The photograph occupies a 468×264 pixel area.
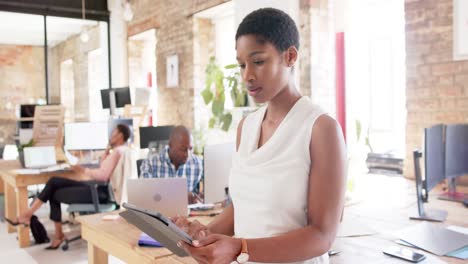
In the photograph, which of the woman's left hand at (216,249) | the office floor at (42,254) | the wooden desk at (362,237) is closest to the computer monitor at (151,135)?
the office floor at (42,254)

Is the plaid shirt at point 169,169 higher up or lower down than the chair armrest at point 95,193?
higher up

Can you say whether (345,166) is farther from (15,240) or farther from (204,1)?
(204,1)

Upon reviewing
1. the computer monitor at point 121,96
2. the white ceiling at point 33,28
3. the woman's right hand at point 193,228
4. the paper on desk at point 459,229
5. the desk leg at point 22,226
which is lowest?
the desk leg at point 22,226

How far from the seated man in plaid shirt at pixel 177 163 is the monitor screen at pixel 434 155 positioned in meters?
1.72

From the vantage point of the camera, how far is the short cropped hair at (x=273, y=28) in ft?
3.89

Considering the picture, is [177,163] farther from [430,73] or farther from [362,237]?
[430,73]

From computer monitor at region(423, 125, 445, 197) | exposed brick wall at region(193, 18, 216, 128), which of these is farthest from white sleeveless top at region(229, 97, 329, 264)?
exposed brick wall at region(193, 18, 216, 128)

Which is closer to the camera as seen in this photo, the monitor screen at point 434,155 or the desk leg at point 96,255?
the desk leg at point 96,255

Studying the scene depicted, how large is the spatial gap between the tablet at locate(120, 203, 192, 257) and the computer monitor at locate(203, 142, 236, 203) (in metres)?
1.43

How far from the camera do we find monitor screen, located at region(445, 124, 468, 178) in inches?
116

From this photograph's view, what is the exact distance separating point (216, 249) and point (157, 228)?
0.23 meters

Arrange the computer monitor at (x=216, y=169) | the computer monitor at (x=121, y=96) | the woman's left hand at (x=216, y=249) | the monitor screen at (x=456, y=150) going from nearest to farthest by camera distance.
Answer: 1. the woman's left hand at (x=216, y=249)
2. the computer monitor at (x=216, y=169)
3. the monitor screen at (x=456, y=150)
4. the computer monitor at (x=121, y=96)

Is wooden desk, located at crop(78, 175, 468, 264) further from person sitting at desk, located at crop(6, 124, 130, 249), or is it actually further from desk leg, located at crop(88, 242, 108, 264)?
person sitting at desk, located at crop(6, 124, 130, 249)

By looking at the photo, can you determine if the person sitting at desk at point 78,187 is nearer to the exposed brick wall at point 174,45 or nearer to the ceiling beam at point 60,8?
the exposed brick wall at point 174,45
